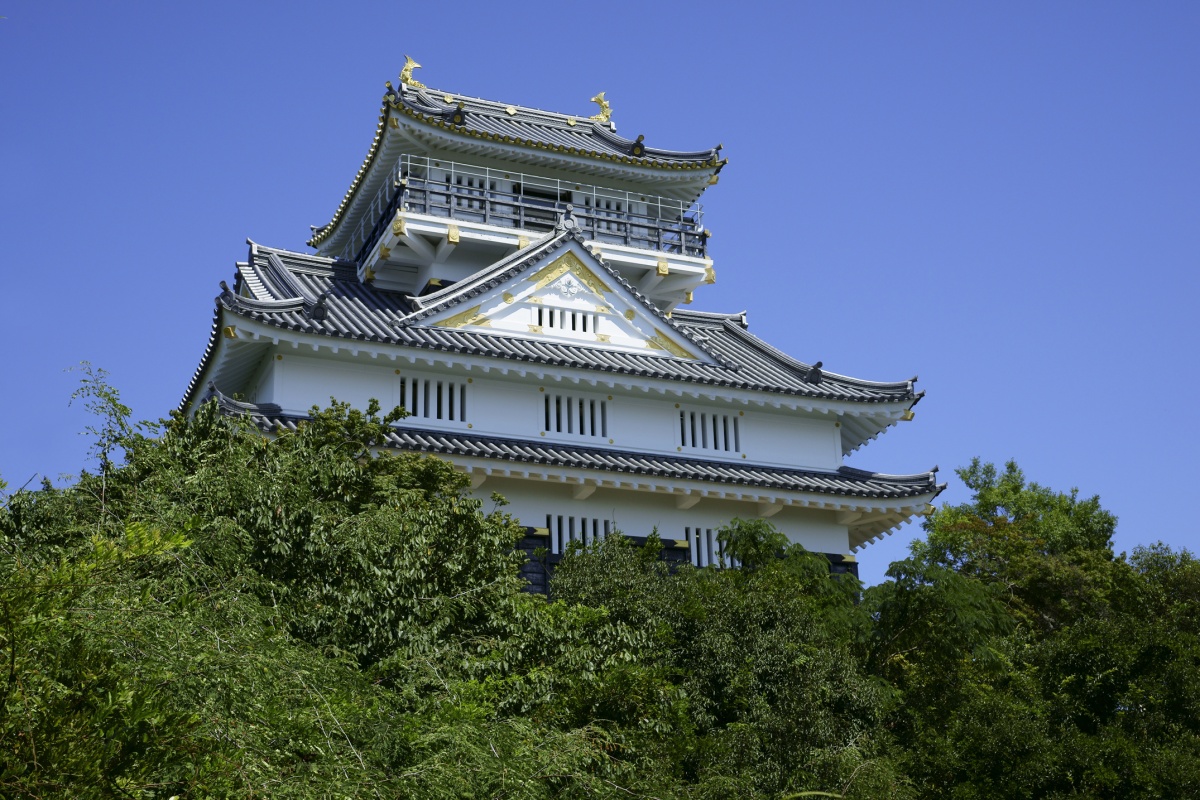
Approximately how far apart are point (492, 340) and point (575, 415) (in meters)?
2.17

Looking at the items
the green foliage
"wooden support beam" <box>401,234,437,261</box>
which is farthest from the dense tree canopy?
"wooden support beam" <box>401,234,437,261</box>

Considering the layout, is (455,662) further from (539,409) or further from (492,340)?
(492,340)

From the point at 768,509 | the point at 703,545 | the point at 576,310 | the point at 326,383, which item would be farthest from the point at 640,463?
the point at 326,383

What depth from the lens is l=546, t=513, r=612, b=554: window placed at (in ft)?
78.2

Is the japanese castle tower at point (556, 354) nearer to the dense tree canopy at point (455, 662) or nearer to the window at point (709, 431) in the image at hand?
the window at point (709, 431)

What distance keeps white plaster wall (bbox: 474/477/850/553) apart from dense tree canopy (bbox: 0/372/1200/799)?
3.62 m

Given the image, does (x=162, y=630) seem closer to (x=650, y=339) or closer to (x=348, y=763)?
(x=348, y=763)

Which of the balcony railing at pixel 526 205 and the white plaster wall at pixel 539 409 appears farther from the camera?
the balcony railing at pixel 526 205

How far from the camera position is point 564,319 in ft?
88.6

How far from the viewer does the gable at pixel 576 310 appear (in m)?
26.5

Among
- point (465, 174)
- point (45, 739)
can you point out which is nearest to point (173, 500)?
point (45, 739)

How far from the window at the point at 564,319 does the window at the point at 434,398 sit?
2.57m

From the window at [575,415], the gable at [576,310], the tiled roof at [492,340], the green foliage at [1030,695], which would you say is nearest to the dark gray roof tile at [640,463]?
the window at [575,415]

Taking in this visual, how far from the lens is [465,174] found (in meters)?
29.9
